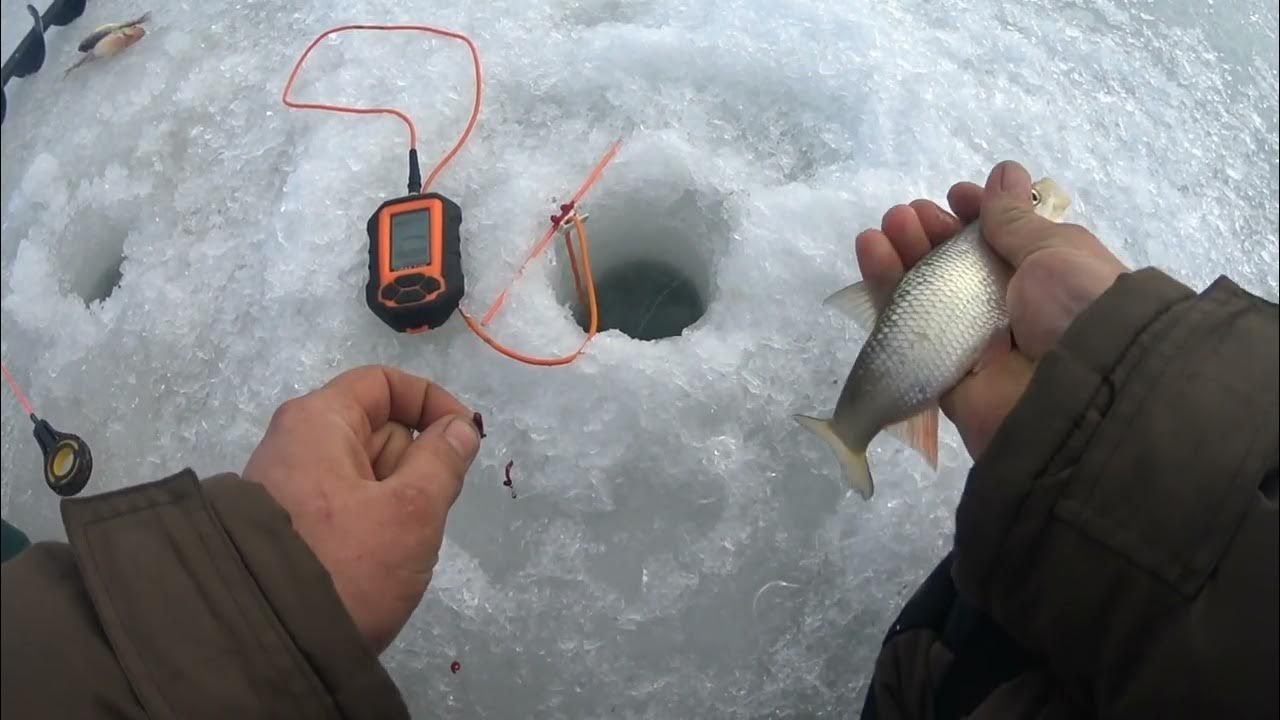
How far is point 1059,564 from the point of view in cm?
76

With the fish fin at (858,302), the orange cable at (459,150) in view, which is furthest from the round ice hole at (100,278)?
the fish fin at (858,302)

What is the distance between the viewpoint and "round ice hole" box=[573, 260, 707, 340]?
165 cm

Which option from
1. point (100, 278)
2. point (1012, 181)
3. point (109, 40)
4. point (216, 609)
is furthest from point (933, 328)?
point (109, 40)

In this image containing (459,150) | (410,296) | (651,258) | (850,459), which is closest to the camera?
(850,459)

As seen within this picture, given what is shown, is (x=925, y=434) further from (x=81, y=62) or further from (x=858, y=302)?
(x=81, y=62)

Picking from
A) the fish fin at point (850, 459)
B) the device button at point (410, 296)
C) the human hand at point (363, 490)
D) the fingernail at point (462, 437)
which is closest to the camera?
the human hand at point (363, 490)

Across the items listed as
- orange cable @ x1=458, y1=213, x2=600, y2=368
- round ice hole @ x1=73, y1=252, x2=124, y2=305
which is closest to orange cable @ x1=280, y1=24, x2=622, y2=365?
orange cable @ x1=458, y1=213, x2=600, y2=368

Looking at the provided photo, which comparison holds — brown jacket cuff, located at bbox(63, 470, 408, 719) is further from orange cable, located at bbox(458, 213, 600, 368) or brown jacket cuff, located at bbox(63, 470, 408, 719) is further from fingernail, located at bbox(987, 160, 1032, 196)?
fingernail, located at bbox(987, 160, 1032, 196)

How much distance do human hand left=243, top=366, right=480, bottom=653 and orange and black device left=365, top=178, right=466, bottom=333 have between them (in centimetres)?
35

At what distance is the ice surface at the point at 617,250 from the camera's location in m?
1.22

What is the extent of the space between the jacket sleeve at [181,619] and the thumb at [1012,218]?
0.90 m

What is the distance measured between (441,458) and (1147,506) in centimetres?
68

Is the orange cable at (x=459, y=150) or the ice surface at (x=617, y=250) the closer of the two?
the ice surface at (x=617, y=250)

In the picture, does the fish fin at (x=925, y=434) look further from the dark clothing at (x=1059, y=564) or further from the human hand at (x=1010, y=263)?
the dark clothing at (x=1059, y=564)
